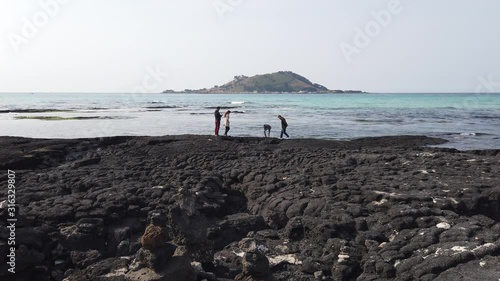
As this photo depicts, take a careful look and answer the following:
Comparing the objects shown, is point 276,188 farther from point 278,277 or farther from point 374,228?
point 278,277

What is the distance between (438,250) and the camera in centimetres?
1023

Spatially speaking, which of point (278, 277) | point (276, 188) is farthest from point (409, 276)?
point (276, 188)

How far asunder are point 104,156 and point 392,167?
1614 cm

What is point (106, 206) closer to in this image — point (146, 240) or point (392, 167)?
point (146, 240)

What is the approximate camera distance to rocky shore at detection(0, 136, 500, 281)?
32.4ft

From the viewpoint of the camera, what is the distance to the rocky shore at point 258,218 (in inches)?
389

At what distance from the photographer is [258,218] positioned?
14.3 meters

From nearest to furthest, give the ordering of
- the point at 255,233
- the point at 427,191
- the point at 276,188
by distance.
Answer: the point at 255,233
the point at 427,191
the point at 276,188

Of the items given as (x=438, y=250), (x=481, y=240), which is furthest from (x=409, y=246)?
(x=481, y=240)

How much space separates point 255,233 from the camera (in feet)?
44.5

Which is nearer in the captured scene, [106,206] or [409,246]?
[409,246]

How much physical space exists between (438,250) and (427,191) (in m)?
4.63

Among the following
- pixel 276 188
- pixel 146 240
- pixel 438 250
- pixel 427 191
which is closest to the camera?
pixel 146 240

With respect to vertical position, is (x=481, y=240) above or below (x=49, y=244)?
above
